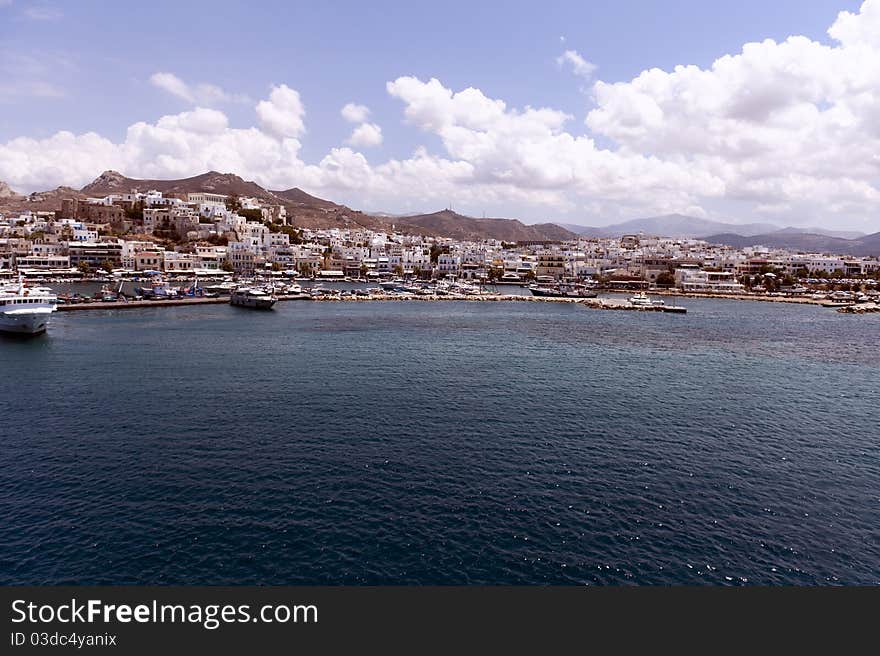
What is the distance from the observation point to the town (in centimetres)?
12050

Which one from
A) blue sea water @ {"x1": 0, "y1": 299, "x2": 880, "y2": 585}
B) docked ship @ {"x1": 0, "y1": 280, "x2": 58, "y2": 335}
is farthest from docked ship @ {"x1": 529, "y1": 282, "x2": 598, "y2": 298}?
docked ship @ {"x1": 0, "y1": 280, "x2": 58, "y2": 335}

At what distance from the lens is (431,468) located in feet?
71.5

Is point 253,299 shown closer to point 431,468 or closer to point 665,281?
point 431,468

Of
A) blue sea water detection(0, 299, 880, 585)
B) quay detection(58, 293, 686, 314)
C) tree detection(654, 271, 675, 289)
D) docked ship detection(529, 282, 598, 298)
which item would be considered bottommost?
blue sea water detection(0, 299, 880, 585)

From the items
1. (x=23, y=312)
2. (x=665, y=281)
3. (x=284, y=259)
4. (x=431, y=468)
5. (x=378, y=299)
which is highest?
(x=284, y=259)

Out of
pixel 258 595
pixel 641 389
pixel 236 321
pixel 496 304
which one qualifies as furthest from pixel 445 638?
pixel 496 304

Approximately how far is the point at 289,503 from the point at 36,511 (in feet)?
25.5

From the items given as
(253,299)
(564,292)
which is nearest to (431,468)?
(253,299)

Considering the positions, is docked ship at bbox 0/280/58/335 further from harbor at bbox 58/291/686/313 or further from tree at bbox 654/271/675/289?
tree at bbox 654/271/675/289

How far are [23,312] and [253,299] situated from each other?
104 feet

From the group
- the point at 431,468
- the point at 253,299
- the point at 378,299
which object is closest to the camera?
the point at 431,468

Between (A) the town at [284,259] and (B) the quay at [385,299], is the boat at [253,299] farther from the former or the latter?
(A) the town at [284,259]

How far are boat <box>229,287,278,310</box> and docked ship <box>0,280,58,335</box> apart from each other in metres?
28.2

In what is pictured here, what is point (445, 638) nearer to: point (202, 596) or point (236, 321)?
point (202, 596)
